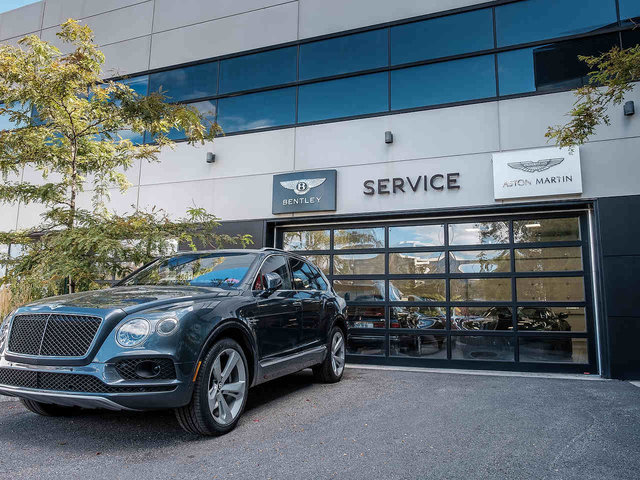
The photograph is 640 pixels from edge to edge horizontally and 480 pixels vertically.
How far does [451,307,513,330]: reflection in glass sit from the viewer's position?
26.7ft

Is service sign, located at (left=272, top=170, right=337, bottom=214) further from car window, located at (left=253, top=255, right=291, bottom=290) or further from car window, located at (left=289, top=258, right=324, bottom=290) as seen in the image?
car window, located at (left=253, top=255, right=291, bottom=290)

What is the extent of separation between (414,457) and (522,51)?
7.60 m

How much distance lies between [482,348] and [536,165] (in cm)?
320

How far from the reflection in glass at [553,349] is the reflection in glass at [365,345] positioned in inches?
94.5

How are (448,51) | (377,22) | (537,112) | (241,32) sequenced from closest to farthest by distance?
(537,112) < (448,51) < (377,22) < (241,32)

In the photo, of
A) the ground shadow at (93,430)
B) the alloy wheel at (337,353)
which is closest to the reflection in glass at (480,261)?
the alloy wheel at (337,353)

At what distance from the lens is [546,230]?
8.13 meters

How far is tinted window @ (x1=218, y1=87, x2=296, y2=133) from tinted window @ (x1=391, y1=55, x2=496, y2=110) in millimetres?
2222

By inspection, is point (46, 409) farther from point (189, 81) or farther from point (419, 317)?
point (189, 81)

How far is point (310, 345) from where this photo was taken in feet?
19.1

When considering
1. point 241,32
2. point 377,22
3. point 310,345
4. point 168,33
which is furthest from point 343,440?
point 168,33

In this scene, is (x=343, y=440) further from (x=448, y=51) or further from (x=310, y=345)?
(x=448, y=51)

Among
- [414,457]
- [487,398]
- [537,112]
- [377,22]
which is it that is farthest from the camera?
[377,22]

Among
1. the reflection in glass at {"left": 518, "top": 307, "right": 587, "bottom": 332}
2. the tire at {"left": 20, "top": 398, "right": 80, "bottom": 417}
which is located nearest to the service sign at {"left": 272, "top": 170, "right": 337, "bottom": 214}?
the reflection in glass at {"left": 518, "top": 307, "right": 587, "bottom": 332}
